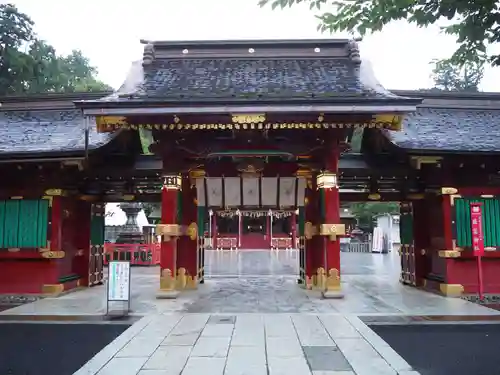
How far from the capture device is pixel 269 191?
13.3 meters

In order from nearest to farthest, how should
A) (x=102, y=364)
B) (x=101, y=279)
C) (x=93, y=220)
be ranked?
(x=102, y=364) → (x=93, y=220) → (x=101, y=279)

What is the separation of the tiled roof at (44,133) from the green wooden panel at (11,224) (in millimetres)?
1510

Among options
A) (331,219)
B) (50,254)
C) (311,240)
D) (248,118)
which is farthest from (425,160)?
(50,254)

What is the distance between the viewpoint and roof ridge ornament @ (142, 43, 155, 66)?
12724 mm

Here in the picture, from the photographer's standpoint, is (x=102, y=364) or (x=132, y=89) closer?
(x=102, y=364)

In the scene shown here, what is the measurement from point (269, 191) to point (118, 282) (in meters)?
5.96

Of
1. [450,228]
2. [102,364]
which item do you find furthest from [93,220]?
[450,228]

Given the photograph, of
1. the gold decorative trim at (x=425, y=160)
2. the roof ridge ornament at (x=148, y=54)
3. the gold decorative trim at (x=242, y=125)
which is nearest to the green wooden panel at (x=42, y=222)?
the gold decorative trim at (x=242, y=125)

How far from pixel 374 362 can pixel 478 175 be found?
799 centimetres

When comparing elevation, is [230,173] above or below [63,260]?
above

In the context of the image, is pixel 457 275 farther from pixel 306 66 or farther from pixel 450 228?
pixel 306 66

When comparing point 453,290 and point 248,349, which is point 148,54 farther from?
point 453,290

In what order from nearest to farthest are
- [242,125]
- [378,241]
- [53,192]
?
1. [242,125]
2. [53,192]
3. [378,241]

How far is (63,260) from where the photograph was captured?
475 inches
